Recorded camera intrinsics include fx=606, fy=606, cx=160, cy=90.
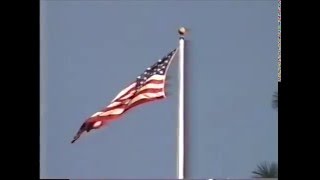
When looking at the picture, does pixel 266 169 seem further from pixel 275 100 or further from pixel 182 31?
pixel 182 31

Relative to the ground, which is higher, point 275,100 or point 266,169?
point 275,100

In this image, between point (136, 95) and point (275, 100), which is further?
point (275, 100)

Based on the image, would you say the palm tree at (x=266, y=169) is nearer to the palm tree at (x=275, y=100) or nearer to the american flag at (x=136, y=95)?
the palm tree at (x=275, y=100)

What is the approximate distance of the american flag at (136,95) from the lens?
6.12 metres

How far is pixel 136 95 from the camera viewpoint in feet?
20.1

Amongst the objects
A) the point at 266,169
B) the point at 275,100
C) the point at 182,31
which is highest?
the point at 182,31

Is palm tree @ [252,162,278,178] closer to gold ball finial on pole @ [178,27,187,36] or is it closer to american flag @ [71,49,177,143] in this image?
american flag @ [71,49,177,143]

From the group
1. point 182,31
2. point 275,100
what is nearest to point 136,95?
point 182,31

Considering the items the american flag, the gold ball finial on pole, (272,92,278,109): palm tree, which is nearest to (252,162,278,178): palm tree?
(272,92,278,109): palm tree

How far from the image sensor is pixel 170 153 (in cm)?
625

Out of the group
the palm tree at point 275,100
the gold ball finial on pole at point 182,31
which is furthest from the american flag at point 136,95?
the palm tree at point 275,100
